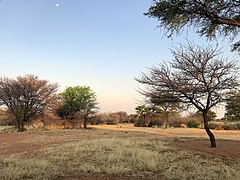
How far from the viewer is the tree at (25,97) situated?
130 ft

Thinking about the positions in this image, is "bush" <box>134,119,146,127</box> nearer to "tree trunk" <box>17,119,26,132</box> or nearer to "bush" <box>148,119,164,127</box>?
"bush" <box>148,119,164,127</box>

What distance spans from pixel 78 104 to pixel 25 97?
12.6 metres

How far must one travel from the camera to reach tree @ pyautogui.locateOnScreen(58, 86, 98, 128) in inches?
1972

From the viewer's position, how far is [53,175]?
29.4 ft

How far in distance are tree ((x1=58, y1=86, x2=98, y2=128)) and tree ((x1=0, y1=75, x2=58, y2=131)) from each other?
6.64 metres

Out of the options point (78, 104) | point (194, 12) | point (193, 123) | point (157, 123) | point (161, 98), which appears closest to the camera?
point (194, 12)

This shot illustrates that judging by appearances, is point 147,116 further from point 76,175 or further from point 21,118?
point 76,175

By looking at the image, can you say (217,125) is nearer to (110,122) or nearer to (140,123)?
(140,123)

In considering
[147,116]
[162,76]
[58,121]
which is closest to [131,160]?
[162,76]

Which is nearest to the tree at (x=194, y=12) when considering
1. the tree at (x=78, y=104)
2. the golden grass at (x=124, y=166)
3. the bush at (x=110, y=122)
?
the golden grass at (x=124, y=166)

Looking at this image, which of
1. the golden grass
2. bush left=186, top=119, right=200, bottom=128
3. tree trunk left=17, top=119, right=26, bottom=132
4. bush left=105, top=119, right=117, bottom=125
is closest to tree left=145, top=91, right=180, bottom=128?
the golden grass

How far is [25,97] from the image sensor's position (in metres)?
40.4

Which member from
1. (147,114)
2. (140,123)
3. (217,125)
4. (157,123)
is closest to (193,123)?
(217,125)

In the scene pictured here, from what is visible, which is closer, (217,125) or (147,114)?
(217,125)
